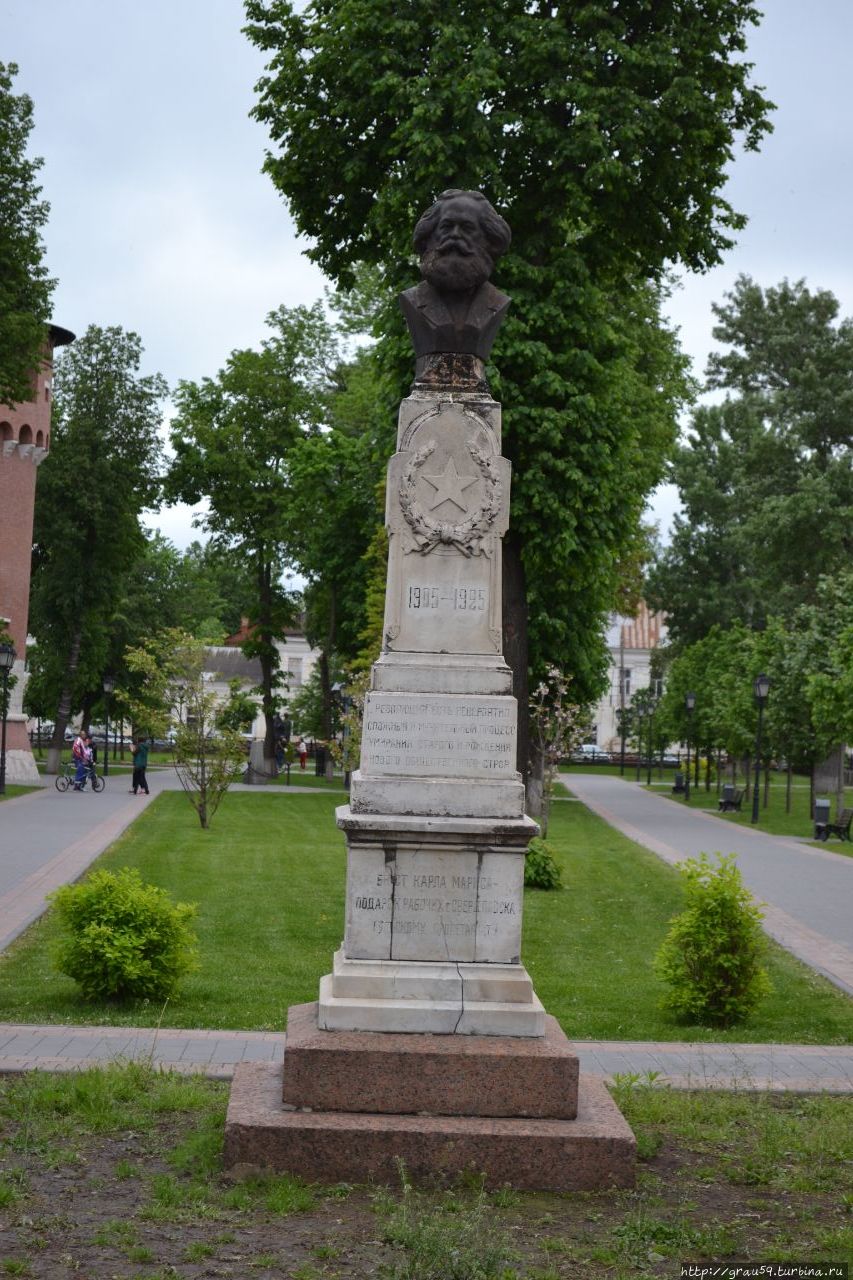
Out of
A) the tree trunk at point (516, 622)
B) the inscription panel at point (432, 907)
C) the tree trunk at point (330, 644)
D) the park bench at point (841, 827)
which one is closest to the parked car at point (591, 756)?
the tree trunk at point (330, 644)

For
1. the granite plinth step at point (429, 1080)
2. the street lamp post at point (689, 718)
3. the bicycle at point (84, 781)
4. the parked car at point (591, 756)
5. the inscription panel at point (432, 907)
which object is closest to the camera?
the granite plinth step at point (429, 1080)

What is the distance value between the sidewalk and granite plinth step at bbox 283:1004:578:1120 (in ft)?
6.06

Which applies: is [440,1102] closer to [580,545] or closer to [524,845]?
[524,845]

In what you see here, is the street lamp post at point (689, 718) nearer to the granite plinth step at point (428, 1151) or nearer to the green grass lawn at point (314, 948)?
the green grass lawn at point (314, 948)

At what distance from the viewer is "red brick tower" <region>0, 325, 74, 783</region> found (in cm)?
4478

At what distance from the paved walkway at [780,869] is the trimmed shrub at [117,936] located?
4315 mm

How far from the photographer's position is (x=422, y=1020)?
7.11 m

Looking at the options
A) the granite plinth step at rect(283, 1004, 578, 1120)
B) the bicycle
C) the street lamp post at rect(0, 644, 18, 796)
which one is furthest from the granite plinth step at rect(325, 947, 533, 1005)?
the bicycle

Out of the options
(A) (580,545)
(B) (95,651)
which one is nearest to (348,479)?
(B) (95,651)

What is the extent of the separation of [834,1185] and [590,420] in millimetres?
17066

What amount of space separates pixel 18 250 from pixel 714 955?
23.3 meters

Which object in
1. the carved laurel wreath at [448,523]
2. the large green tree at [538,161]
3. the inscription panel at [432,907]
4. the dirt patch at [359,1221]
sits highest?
the large green tree at [538,161]

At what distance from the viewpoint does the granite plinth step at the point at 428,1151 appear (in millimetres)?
6461

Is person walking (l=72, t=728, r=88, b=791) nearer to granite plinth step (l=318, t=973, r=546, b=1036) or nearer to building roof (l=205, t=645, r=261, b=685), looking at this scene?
granite plinth step (l=318, t=973, r=546, b=1036)
